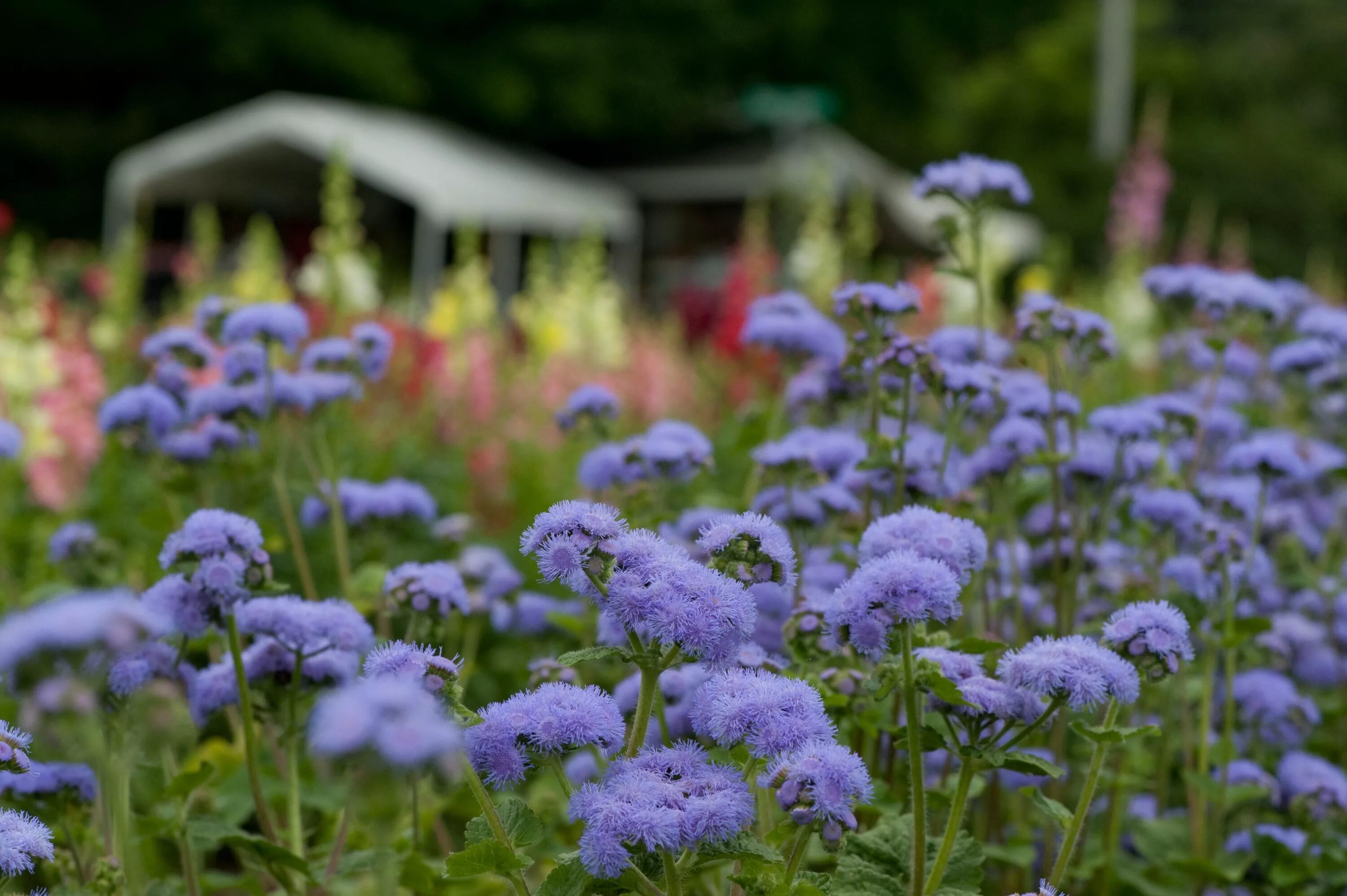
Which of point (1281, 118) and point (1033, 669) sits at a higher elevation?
point (1281, 118)

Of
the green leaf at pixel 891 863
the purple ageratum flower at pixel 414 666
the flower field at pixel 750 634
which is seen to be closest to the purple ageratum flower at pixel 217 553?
the flower field at pixel 750 634

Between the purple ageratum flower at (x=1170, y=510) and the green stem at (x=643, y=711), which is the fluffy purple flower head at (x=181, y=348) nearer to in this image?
the green stem at (x=643, y=711)

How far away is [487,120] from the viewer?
73.6ft

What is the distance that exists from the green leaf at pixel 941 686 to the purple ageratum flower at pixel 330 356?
6.20ft

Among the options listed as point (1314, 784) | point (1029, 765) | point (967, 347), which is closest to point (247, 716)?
point (1029, 765)

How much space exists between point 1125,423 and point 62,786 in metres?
1.86

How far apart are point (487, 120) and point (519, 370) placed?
55.6ft

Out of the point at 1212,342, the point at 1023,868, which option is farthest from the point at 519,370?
the point at 1023,868

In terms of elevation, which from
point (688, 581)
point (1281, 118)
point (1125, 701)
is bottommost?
point (1125, 701)

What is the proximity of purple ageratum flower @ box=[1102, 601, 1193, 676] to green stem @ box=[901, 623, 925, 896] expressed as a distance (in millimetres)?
276

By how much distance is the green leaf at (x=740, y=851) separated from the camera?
1349 millimetres

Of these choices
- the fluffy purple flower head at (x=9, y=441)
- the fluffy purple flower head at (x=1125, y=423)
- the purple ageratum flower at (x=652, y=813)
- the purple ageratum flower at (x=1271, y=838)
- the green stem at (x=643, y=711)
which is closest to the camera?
the purple ageratum flower at (x=652, y=813)

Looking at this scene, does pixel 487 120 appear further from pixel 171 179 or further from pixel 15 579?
pixel 15 579

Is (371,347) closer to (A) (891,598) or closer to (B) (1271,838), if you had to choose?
(A) (891,598)
